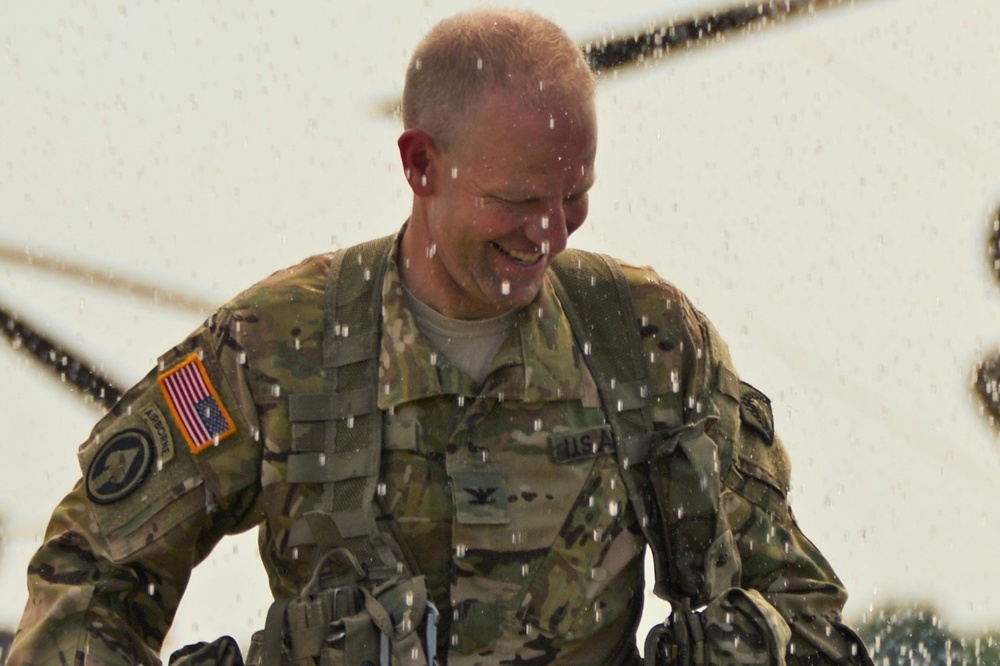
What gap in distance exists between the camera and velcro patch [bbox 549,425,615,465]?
2.59m

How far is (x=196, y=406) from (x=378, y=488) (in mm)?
327

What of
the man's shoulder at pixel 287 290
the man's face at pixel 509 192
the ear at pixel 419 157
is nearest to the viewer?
the man's face at pixel 509 192

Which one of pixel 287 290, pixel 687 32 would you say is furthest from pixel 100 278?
pixel 287 290

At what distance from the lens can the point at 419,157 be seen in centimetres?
255

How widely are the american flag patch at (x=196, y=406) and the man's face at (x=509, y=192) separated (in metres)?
0.44

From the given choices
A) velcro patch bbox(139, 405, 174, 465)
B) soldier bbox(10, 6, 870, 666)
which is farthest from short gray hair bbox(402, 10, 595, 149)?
velcro patch bbox(139, 405, 174, 465)

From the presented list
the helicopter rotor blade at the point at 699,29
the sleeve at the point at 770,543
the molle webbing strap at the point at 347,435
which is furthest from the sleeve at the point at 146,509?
the helicopter rotor blade at the point at 699,29

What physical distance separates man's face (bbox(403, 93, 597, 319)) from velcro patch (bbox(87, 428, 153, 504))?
588 mm

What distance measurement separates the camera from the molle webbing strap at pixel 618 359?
2627mm

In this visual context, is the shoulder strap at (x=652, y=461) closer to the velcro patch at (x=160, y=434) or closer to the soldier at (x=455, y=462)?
the soldier at (x=455, y=462)

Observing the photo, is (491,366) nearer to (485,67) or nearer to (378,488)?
(378,488)

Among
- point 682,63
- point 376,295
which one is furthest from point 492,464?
point 682,63

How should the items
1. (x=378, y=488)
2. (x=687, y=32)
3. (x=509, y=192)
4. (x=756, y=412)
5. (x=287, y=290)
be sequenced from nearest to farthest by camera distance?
(x=509, y=192), (x=378, y=488), (x=287, y=290), (x=756, y=412), (x=687, y=32)

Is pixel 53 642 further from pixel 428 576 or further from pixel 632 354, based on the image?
pixel 632 354
